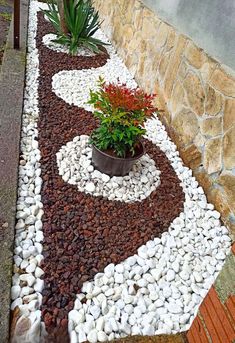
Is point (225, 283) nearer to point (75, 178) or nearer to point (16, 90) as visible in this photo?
point (75, 178)

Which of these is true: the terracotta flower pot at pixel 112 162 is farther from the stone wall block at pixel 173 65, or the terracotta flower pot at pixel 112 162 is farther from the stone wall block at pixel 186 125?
the stone wall block at pixel 173 65

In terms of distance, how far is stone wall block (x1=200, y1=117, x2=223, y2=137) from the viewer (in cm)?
204

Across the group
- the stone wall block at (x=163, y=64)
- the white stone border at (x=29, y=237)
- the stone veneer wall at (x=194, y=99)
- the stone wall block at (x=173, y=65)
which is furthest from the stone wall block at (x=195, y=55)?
the white stone border at (x=29, y=237)

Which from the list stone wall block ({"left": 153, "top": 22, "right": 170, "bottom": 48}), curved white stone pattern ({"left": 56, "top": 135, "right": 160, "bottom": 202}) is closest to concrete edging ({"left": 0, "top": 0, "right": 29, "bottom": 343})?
curved white stone pattern ({"left": 56, "top": 135, "right": 160, "bottom": 202})

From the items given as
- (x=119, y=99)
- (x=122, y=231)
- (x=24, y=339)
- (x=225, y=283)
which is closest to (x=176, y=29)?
(x=119, y=99)

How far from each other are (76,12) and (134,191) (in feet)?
9.46

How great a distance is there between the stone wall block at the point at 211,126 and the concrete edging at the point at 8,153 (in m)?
1.33

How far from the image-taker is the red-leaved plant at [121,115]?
1.77 metres

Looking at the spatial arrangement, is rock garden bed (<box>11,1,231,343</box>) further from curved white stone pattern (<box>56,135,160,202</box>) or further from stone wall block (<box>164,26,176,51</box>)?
stone wall block (<box>164,26,176,51</box>)

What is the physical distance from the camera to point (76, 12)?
3.80 m

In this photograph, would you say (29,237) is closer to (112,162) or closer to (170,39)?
(112,162)

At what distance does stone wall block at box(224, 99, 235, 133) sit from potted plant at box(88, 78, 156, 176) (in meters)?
0.50

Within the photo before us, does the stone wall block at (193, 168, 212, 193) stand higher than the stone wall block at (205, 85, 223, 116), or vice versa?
the stone wall block at (205, 85, 223, 116)

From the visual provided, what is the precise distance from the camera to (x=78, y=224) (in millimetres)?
1694
